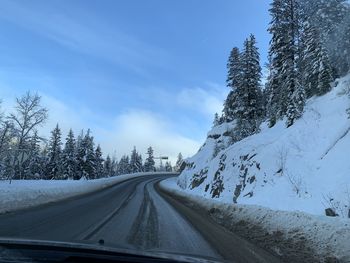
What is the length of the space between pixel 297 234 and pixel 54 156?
238ft

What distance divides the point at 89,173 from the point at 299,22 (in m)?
45.2

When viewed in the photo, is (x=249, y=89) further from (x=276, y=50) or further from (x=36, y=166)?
(x=36, y=166)

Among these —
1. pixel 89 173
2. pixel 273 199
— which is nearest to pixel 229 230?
pixel 273 199

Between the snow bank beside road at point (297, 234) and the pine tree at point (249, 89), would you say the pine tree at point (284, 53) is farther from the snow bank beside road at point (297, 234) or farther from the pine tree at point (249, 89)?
the snow bank beside road at point (297, 234)

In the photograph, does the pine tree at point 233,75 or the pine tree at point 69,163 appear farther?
the pine tree at point 69,163

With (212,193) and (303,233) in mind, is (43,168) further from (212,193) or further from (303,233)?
(303,233)

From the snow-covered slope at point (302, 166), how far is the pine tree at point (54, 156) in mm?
47232

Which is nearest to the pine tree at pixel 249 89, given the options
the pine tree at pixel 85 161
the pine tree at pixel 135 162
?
the pine tree at pixel 85 161

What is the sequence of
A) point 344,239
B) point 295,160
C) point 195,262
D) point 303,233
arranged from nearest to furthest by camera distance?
1. point 195,262
2. point 344,239
3. point 303,233
4. point 295,160

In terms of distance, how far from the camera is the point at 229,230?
12.9 meters

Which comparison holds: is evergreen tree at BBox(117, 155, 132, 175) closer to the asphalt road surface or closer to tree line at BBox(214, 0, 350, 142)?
tree line at BBox(214, 0, 350, 142)

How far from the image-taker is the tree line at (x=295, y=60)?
101 feet

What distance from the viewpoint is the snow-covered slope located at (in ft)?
50.6

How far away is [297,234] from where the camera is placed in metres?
10.0
